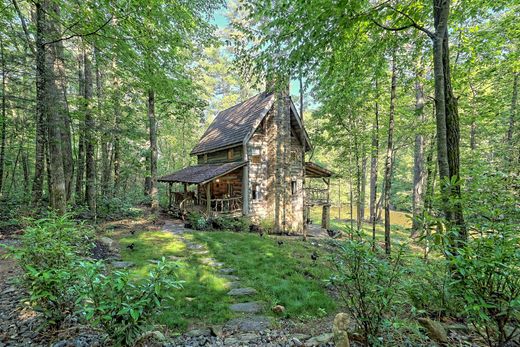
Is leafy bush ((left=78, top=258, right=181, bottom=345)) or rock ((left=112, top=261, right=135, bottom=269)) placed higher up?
leafy bush ((left=78, top=258, right=181, bottom=345))

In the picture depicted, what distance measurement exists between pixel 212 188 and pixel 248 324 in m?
14.2

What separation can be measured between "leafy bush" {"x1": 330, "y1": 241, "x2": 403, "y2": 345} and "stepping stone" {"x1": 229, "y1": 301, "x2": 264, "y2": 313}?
2.31m

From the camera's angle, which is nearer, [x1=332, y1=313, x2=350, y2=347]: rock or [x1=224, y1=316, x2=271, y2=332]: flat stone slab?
[x1=332, y1=313, x2=350, y2=347]: rock

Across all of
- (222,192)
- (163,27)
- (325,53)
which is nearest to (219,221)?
(222,192)

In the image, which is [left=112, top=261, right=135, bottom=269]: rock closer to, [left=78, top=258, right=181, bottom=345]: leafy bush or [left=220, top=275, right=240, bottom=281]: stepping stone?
[left=220, top=275, right=240, bottom=281]: stepping stone

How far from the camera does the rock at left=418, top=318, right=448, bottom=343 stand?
2488mm

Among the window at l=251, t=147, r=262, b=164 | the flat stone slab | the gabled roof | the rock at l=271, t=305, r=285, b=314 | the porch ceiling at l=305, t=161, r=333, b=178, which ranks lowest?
the rock at l=271, t=305, r=285, b=314

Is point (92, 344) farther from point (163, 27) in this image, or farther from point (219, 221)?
point (219, 221)

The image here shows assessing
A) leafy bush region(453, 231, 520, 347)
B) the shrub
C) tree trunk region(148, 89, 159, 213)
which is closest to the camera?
leafy bush region(453, 231, 520, 347)

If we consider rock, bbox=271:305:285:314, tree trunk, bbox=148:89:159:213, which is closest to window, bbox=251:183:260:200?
tree trunk, bbox=148:89:159:213

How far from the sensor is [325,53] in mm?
4723

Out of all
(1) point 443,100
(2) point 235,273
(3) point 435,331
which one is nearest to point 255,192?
(2) point 235,273

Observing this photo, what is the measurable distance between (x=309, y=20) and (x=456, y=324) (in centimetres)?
503

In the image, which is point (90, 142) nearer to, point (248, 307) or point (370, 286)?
point (248, 307)
